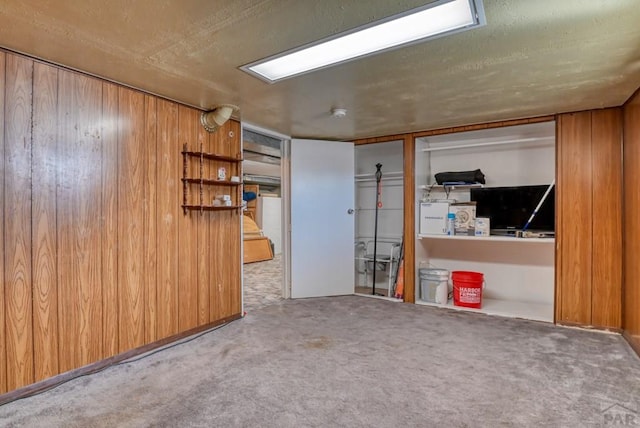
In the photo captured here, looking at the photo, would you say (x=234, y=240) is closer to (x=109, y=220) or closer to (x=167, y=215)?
(x=167, y=215)

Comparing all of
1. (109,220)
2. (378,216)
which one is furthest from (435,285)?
(109,220)

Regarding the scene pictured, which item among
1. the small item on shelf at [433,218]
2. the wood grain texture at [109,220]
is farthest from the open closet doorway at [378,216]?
the wood grain texture at [109,220]

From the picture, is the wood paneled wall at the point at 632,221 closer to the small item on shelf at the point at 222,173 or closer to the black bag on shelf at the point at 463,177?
the black bag on shelf at the point at 463,177

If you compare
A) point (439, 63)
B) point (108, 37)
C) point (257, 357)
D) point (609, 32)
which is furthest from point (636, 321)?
point (108, 37)

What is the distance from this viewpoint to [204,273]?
331cm

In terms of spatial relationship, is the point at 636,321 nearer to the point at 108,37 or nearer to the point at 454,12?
the point at 454,12

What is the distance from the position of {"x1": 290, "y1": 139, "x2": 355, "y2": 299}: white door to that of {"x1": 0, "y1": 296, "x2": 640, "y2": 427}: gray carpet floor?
1.21m

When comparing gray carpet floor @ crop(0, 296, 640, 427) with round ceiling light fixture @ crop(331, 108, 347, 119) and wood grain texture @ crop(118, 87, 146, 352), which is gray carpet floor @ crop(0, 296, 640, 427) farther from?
round ceiling light fixture @ crop(331, 108, 347, 119)

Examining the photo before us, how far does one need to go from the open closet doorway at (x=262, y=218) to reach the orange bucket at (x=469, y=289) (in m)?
2.17

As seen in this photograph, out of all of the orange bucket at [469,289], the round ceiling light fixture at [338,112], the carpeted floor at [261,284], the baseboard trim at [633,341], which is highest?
the round ceiling light fixture at [338,112]

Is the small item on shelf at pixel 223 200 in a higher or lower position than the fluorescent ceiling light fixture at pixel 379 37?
lower

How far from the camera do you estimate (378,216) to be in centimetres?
529

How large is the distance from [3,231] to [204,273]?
5.12 feet

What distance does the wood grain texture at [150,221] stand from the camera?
2783 mm
